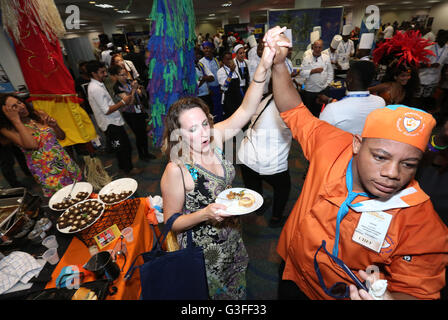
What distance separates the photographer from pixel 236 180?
14.2 ft

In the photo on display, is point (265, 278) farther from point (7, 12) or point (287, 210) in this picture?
point (7, 12)

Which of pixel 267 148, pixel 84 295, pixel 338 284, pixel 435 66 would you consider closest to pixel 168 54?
pixel 267 148

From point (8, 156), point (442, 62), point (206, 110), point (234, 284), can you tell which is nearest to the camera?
point (206, 110)

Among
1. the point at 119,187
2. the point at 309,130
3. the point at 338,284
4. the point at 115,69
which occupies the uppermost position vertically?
the point at 115,69

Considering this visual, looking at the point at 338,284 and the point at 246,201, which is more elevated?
the point at 246,201

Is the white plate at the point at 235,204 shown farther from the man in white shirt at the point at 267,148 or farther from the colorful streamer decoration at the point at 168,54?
the colorful streamer decoration at the point at 168,54

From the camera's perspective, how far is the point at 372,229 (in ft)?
3.40

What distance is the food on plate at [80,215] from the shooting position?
5.76ft

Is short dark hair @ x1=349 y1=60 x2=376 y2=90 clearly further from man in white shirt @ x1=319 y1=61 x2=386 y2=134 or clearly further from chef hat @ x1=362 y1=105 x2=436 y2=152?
chef hat @ x1=362 y1=105 x2=436 y2=152

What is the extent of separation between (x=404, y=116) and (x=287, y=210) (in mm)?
2640

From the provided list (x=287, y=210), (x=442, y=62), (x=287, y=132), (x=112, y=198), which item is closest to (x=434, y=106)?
(x=442, y=62)

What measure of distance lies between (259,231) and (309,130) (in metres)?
1.99

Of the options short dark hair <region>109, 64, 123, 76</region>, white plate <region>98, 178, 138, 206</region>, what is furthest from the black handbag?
short dark hair <region>109, 64, 123, 76</region>

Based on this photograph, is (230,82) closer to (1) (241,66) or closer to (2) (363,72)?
(1) (241,66)
